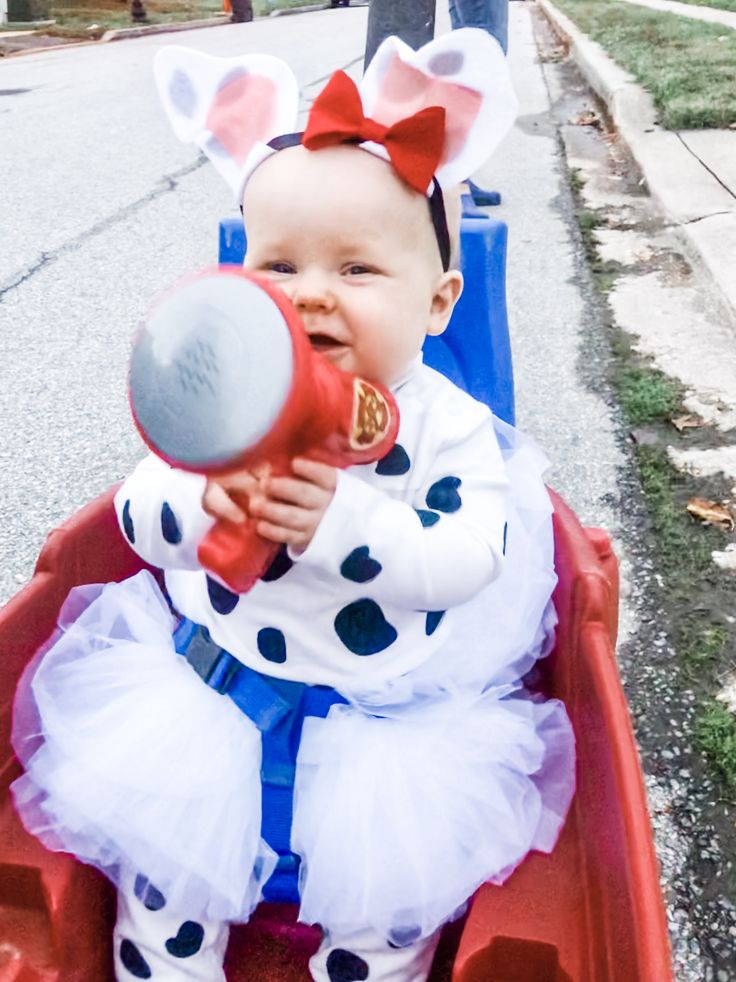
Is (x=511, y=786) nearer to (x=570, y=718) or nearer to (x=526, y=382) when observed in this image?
(x=570, y=718)

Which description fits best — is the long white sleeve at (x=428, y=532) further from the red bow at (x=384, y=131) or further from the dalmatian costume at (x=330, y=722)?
the red bow at (x=384, y=131)

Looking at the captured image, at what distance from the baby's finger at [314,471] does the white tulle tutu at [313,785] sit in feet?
1.00

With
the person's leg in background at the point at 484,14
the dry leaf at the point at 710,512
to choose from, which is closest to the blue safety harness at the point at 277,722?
the dry leaf at the point at 710,512

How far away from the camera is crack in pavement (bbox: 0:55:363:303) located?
2.86 m

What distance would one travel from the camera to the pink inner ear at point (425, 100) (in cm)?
92

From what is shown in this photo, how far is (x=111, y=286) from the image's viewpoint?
111 inches

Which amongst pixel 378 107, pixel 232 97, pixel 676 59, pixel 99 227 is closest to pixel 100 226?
pixel 99 227

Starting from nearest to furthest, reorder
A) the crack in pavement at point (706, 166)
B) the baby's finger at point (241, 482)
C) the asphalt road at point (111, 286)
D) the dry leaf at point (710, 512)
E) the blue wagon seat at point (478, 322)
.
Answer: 1. the baby's finger at point (241, 482)
2. the blue wagon seat at point (478, 322)
3. the dry leaf at point (710, 512)
4. the asphalt road at point (111, 286)
5. the crack in pavement at point (706, 166)

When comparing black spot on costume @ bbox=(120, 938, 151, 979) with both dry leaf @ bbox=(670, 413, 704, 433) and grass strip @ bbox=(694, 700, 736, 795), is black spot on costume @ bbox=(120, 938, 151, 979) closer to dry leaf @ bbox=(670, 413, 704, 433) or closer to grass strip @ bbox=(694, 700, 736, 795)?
grass strip @ bbox=(694, 700, 736, 795)

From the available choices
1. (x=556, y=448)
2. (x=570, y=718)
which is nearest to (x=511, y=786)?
(x=570, y=718)

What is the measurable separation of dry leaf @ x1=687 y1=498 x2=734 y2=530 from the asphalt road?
128mm

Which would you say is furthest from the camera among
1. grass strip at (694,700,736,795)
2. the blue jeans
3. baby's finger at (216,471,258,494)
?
the blue jeans

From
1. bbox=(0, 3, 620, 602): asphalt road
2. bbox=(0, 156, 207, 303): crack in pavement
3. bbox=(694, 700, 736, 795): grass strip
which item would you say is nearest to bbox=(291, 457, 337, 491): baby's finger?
bbox=(694, 700, 736, 795): grass strip

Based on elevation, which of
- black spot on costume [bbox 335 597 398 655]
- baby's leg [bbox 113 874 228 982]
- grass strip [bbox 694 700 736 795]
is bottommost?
grass strip [bbox 694 700 736 795]
